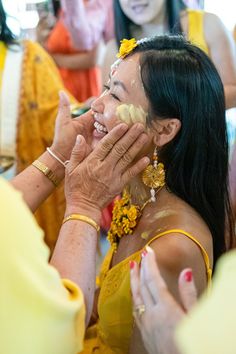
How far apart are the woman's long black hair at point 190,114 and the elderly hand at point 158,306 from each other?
0.44 metres

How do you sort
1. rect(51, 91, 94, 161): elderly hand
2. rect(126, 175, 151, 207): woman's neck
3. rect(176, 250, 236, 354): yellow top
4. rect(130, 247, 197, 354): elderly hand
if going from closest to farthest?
rect(176, 250, 236, 354): yellow top < rect(130, 247, 197, 354): elderly hand < rect(126, 175, 151, 207): woman's neck < rect(51, 91, 94, 161): elderly hand

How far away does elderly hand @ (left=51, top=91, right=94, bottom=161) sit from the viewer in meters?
1.35

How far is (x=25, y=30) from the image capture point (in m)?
3.21

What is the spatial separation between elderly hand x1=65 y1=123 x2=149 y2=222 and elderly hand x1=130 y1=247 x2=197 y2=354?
31 cm

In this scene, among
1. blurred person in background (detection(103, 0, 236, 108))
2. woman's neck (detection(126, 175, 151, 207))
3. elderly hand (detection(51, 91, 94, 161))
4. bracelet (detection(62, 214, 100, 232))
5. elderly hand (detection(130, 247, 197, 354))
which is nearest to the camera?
elderly hand (detection(130, 247, 197, 354))

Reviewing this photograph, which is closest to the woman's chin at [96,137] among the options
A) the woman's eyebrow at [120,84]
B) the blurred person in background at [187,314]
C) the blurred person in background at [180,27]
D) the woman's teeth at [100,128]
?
the woman's teeth at [100,128]

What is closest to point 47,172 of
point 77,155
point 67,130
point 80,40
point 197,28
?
point 67,130

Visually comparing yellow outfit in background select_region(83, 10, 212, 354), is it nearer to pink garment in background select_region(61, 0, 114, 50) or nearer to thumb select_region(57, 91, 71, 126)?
thumb select_region(57, 91, 71, 126)

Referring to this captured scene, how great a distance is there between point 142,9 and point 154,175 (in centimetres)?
91

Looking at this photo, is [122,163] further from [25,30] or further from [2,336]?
[25,30]

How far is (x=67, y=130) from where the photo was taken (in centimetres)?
137

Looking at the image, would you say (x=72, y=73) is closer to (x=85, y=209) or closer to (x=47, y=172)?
(x=47, y=172)

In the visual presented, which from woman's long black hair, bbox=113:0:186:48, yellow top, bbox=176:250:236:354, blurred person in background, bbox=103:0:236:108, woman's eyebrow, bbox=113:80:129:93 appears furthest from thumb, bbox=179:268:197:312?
woman's long black hair, bbox=113:0:186:48

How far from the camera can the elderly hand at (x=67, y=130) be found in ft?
4.42
